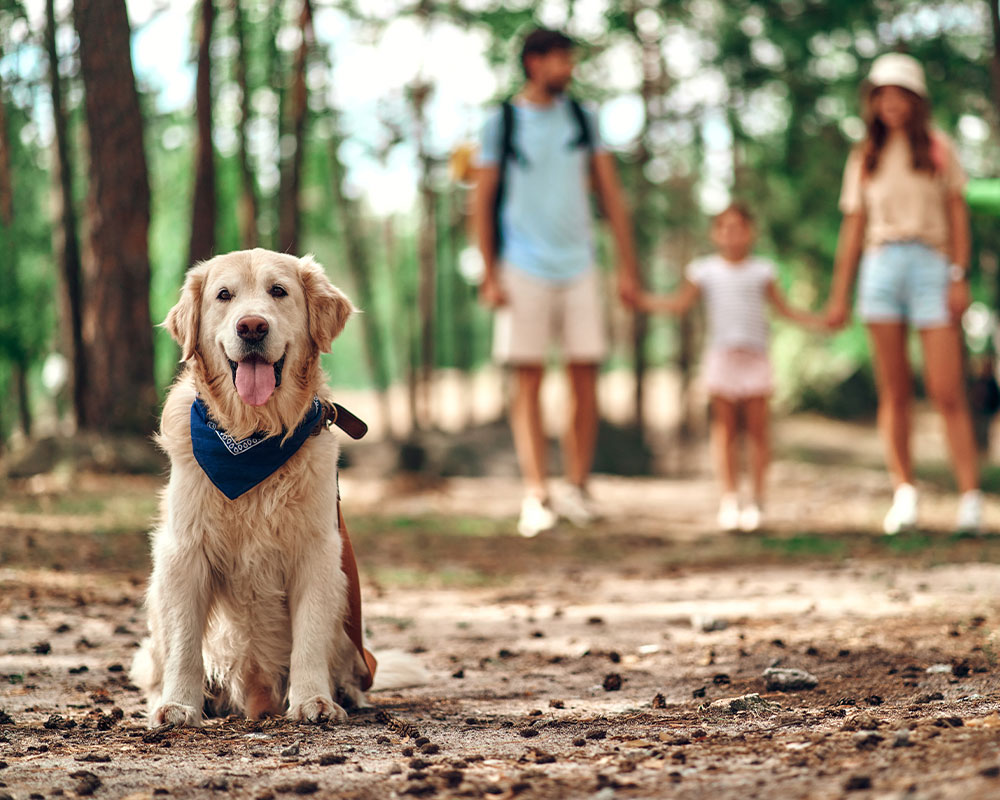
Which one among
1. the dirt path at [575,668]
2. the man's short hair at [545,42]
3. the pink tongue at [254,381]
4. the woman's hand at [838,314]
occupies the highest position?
the man's short hair at [545,42]

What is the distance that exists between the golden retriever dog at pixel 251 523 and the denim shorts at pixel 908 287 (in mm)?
5210

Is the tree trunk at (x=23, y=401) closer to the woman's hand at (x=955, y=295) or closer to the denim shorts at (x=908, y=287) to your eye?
the denim shorts at (x=908, y=287)

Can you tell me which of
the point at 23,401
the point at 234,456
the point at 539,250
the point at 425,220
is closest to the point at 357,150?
the point at 425,220

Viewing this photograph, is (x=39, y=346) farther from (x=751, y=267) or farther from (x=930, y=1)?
(x=930, y=1)

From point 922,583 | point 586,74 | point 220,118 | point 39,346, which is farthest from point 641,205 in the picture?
point 922,583

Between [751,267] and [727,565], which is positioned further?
[751,267]

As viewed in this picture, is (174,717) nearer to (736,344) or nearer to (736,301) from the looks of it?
(736,344)

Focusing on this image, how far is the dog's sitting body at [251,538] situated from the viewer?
3.74 metres

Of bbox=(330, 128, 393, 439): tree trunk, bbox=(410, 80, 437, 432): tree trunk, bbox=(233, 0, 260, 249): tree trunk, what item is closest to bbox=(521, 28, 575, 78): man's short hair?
bbox=(233, 0, 260, 249): tree trunk

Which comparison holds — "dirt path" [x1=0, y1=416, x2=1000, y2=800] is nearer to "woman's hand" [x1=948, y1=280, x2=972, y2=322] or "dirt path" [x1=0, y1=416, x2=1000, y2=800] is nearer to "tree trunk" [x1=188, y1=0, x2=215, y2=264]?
"woman's hand" [x1=948, y1=280, x2=972, y2=322]

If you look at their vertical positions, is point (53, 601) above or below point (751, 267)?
below

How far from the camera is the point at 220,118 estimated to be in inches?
766

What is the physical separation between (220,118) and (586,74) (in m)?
6.39

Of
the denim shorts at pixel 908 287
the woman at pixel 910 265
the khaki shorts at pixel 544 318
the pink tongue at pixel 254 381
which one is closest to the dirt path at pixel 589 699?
the pink tongue at pixel 254 381
